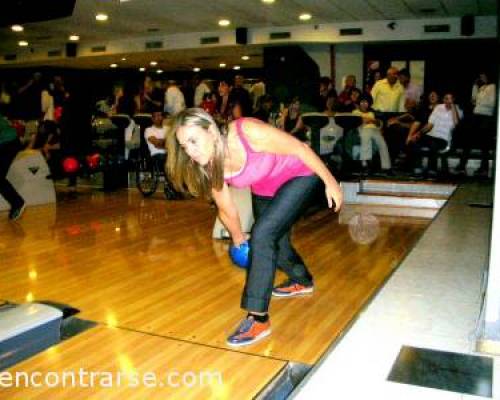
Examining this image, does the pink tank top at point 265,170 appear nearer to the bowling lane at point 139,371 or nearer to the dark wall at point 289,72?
the bowling lane at point 139,371

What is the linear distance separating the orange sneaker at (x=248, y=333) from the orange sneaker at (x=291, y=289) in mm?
617

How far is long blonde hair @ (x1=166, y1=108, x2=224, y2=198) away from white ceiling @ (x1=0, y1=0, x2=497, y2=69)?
6.54 meters

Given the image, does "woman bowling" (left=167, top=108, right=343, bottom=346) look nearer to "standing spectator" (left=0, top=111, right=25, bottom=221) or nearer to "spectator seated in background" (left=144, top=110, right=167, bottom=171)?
"standing spectator" (left=0, top=111, right=25, bottom=221)

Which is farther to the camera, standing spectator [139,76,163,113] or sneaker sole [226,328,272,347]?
standing spectator [139,76,163,113]

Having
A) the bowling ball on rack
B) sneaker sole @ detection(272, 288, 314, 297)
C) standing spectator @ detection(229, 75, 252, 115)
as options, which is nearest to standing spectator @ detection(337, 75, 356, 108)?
standing spectator @ detection(229, 75, 252, 115)

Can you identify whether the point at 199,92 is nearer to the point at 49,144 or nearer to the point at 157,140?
the point at 157,140

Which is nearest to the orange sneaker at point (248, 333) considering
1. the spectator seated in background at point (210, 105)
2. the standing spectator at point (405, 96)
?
the spectator seated in background at point (210, 105)

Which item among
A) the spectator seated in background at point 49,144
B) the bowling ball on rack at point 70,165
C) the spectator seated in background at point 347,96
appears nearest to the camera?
the bowling ball on rack at point 70,165

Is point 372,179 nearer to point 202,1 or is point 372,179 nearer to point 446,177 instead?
point 446,177

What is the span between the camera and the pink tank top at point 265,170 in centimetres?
228

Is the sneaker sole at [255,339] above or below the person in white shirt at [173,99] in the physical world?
below

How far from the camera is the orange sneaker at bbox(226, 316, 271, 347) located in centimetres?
242

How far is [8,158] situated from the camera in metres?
5.52

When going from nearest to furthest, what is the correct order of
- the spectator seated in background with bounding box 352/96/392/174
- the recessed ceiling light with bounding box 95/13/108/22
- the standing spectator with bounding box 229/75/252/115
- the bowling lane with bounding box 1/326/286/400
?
the bowling lane with bounding box 1/326/286/400
the standing spectator with bounding box 229/75/252/115
the spectator seated in background with bounding box 352/96/392/174
the recessed ceiling light with bounding box 95/13/108/22
